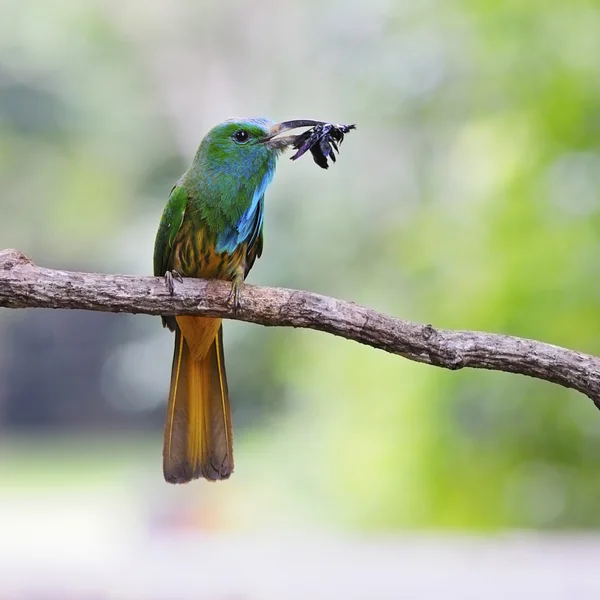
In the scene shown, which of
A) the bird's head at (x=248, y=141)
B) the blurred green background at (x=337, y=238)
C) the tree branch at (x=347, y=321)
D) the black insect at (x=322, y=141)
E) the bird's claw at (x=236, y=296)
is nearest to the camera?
the tree branch at (x=347, y=321)

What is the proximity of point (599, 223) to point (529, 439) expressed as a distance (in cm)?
86

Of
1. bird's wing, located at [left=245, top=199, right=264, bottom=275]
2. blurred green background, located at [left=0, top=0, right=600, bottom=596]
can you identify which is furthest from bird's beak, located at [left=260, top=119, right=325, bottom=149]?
blurred green background, located at [left=0, top=0, right=600, bottom=596]

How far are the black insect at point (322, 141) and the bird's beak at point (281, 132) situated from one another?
0.13ft

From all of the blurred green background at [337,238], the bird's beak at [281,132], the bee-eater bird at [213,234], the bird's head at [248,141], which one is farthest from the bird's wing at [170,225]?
the blurred green background at [337,238]

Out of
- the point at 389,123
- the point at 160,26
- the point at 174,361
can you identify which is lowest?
the point at 174,361

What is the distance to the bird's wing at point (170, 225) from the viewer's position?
1997mm

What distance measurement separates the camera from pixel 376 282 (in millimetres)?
3969

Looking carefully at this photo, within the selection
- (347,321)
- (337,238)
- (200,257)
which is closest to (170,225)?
(200,257)

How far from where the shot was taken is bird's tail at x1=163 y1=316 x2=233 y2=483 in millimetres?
1944

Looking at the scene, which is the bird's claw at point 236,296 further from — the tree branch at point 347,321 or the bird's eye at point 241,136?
the bird's eye at point 241,136

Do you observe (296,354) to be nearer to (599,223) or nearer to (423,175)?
(423,175)

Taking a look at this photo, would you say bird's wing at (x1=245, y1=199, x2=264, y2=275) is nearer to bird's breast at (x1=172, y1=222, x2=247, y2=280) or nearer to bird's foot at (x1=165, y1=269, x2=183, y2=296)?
bird's breast at (x1=172, y1=222, x2=247, y2=280)

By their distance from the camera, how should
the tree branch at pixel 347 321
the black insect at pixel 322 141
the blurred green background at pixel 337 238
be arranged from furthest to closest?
1. the blurred green background at pixel 337 238
2. the black insect at pixel 322 141
3. the tree branch at pixel 347 321

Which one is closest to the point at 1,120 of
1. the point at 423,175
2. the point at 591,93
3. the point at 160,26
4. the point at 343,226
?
the point at 160,26
